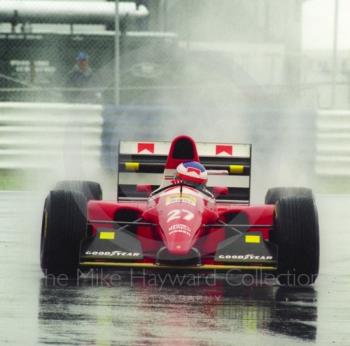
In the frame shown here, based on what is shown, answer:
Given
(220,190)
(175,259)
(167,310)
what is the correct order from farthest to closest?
(220,190) < (175,259) < (167,310)

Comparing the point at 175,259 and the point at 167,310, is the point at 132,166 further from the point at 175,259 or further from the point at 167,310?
the point at 167,310

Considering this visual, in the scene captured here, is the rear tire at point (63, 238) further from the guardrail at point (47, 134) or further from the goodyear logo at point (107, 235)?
the guardrail at point (47, 134)

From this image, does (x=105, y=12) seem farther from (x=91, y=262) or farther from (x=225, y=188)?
(x=91, y=262)

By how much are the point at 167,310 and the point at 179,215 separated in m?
1.46

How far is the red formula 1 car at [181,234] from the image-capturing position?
8594mm

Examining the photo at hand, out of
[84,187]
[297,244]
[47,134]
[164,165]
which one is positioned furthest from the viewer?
[47,134]

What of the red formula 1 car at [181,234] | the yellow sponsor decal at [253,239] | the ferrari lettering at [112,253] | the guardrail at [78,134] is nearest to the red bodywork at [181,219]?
the red formula 1 car at [181,234]

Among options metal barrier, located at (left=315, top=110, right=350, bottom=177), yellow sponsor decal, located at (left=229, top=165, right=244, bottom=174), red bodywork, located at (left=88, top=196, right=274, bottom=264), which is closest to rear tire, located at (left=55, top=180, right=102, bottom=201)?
red bodywork, located at (left=88, top=196, right=274, bottom=264)

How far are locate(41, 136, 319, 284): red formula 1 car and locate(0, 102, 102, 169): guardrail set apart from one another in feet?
26.5

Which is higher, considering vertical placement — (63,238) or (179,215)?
(179,215)

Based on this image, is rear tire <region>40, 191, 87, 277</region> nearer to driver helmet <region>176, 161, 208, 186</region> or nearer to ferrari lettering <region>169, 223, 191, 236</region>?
ferrari lettering <region>169, 223, 191, 236</region>

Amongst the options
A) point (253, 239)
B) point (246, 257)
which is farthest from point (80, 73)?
point (246, 257)

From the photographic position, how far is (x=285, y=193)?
10.6m

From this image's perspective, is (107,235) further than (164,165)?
No
